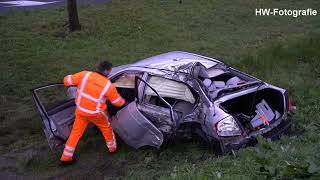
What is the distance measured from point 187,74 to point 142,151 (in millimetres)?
1507

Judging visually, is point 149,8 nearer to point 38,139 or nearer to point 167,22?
point 167,22

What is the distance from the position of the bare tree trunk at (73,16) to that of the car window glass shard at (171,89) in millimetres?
8413

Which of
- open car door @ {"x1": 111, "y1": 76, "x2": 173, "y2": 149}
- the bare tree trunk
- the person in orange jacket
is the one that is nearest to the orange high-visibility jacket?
the person in orange jacket

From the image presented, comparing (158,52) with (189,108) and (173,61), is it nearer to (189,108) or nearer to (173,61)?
(173,61)

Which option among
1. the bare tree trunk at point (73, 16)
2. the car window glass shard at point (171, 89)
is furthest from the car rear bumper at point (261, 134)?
the bare tree trunk at point (73, 16)

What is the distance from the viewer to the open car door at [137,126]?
658cm

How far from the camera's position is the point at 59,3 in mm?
18750

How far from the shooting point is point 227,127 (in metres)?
6.12

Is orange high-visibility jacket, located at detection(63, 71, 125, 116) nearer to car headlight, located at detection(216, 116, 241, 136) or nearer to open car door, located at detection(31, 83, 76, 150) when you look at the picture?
open car door, located at detection(31, 83, 76, 150)

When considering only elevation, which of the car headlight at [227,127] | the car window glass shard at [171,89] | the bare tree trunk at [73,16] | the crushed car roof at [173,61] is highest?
the bare tree trunk at [73,16]

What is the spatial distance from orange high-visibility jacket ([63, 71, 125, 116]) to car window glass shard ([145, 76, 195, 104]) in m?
0.68

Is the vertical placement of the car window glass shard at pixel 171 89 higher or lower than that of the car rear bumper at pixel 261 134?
higher

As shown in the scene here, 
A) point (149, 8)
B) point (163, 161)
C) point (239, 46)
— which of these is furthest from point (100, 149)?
point (149, 8)

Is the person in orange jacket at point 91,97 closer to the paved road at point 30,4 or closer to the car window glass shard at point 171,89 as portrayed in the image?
the car window glass shard at point 171,89
